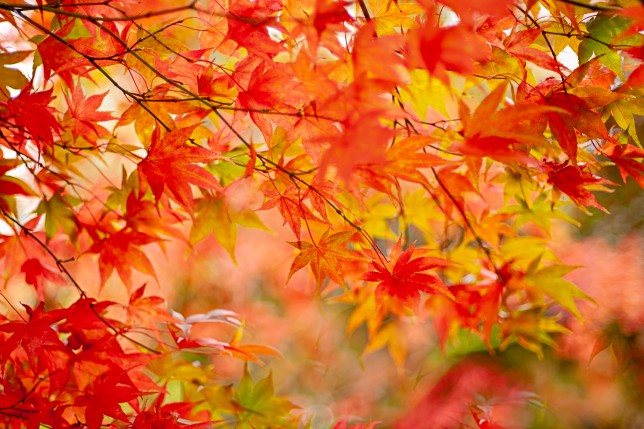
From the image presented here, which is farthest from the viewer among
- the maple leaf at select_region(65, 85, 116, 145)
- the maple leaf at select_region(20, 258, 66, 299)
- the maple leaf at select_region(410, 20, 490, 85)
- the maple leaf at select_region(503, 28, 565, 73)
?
the maple leaf at select_region(20, 258, 66, 299)

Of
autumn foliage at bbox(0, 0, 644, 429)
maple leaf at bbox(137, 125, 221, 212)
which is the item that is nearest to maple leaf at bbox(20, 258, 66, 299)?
autumn foliage at bbox(0, 0, 644, 429)

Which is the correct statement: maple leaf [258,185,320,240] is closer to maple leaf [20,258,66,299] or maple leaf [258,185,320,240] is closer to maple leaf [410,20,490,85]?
maple leaf [410,20,490,85]

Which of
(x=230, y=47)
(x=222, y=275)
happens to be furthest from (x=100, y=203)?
(x=222, y=275)

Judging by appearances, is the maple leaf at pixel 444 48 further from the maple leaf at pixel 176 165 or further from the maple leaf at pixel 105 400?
the maple leaf at pixel 105 400

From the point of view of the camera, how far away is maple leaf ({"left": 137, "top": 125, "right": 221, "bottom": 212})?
60 centimetres

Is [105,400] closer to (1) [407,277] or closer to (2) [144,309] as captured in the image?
(2) [144,309]

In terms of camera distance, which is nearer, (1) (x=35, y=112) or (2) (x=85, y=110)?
(1) (x=35, y=112)

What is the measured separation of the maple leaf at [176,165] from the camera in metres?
0.60

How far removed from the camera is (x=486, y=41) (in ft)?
2.13

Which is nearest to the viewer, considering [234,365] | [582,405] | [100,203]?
[100,203]

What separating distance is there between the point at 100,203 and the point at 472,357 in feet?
5.66

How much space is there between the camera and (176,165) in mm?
619

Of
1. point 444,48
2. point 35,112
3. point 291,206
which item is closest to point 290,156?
point 291,206

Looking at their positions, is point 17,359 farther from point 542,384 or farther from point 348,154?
point 542,384
